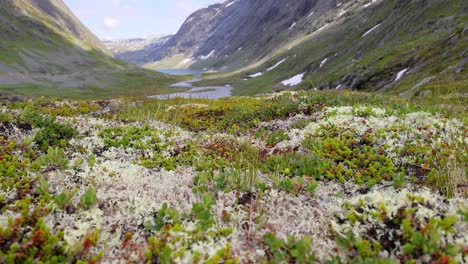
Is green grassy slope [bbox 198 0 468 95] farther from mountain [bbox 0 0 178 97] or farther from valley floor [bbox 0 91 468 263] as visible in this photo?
mountain [bbox 0 0 178 97]

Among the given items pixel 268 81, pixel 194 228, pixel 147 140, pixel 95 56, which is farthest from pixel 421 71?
pixel 95 56

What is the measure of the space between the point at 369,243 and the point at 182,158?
18.2ft

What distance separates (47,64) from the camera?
14112cm

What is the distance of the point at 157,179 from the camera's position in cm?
717

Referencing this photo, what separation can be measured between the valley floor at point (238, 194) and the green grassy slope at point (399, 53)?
3.75 metres

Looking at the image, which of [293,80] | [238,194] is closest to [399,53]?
[293,80]

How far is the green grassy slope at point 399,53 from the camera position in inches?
1479

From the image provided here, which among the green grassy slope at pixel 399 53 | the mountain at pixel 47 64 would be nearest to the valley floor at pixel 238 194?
the green grassy slope at pixel 399 53

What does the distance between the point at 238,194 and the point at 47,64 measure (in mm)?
161865

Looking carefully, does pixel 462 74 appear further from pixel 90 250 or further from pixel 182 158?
pixel 90 250

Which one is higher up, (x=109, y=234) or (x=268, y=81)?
(x=109, y=234)

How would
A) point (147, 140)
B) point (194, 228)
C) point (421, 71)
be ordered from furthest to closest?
point (421, 71), point (147, 140), point (194, 228)

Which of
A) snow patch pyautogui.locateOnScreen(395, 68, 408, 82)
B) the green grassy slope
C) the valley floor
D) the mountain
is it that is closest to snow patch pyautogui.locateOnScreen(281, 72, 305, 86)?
the green grassy slope

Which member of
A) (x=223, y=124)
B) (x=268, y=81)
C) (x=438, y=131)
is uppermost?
(x=438, y=131)
